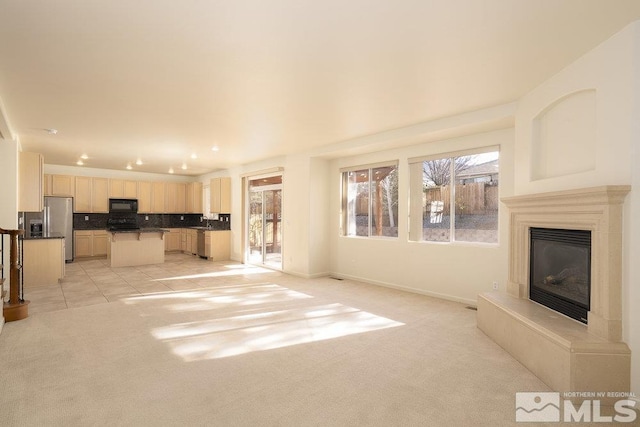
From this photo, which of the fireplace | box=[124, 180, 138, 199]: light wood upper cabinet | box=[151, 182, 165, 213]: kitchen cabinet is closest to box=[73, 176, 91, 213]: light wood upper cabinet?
box=[124, 180, 138, 199]: light wood upper cabinet

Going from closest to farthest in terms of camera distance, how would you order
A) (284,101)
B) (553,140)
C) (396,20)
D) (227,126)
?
(396,20) < (553,140) < (284,101) < (227,126)

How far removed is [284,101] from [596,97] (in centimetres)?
299

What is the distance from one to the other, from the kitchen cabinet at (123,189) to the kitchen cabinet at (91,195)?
0.13 metres

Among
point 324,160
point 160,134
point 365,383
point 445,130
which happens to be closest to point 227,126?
point 160,134

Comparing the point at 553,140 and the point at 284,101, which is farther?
the point at 284,101

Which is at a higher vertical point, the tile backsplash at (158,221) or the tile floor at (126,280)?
the tile backsplash at (158,221)

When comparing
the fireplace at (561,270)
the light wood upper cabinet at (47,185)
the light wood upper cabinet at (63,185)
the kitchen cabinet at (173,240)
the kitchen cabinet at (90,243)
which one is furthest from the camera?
the kitchen cabinet at (173,240)

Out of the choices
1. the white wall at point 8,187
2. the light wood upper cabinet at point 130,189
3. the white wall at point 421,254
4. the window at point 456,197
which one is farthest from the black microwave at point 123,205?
the window at point 456,197

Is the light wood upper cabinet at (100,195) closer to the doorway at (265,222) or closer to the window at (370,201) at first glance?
the doorway at (265,222)

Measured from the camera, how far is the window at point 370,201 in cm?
624

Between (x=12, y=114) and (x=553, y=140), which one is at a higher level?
(x=12, y=114)

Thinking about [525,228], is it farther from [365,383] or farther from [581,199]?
[365,383]

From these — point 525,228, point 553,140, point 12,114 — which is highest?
point 12,114

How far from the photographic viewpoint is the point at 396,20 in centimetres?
238
